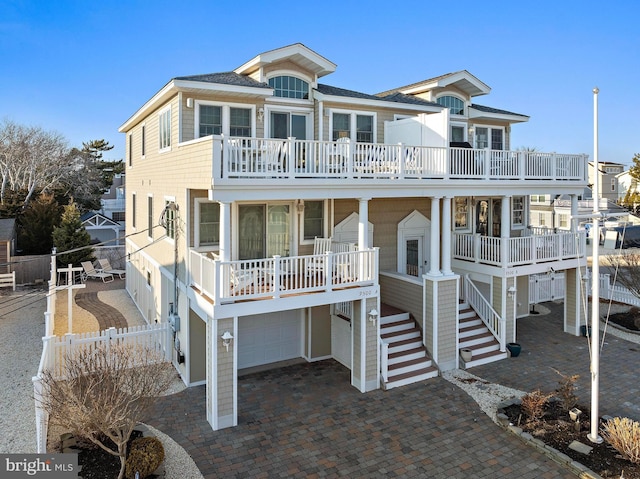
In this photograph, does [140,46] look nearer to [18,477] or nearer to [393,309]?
[393,309]

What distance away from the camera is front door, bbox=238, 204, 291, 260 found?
42.7ft

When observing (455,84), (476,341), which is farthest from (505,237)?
(455,84)

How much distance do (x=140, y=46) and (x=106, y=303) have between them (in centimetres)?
1324

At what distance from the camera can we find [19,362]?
1328 centimetres

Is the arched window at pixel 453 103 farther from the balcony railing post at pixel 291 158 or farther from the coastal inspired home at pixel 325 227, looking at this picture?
the balcony railing post at pixel 291 158

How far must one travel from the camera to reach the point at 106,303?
805 inches

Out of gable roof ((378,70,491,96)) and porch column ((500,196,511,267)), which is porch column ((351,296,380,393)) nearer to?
porch column ((500,196,511,267))

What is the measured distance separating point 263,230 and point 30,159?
37.2 metres

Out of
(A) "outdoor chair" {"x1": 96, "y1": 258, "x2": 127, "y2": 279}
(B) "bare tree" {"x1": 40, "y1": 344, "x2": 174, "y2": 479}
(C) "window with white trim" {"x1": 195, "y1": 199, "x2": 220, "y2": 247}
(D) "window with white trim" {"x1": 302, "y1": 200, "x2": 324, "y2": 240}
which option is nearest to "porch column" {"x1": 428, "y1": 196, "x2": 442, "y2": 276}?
(D) "window with white trim" {"x1": 302, "y1": 200, "x2": 324, "y2": 240}

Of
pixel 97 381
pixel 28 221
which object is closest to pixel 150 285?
pixel 97 381

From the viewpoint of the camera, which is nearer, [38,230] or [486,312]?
[486,312]

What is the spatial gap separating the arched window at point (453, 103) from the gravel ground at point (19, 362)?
52.7 ft

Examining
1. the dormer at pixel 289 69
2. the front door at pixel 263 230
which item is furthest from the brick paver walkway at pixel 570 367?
the dormer at pixel 289 69

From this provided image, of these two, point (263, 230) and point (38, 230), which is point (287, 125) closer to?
point (263, 230)
